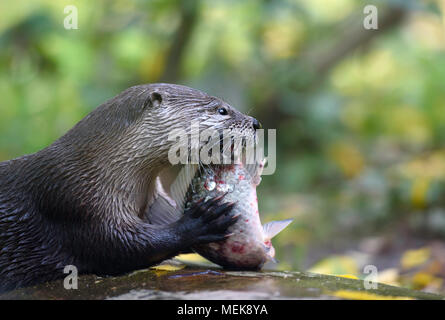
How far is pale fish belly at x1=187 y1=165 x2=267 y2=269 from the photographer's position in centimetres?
218

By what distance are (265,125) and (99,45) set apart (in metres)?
2.08

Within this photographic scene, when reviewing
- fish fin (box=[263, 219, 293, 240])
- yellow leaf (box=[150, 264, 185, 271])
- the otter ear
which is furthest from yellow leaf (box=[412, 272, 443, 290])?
the otter ear

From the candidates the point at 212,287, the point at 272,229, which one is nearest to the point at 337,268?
the point at 272,229

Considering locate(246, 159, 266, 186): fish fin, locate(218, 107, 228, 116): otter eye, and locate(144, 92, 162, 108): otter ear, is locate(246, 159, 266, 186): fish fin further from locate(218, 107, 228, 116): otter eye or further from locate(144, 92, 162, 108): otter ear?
locate(144, 92, 162, 108): otter ear

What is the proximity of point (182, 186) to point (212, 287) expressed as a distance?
54cm

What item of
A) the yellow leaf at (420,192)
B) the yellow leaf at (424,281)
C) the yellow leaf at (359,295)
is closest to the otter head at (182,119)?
the yellow leaf at (359,295)

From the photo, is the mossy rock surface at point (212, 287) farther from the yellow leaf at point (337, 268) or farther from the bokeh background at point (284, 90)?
the bokeh background at point (284, 90)

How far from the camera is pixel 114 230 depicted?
7.01 ft

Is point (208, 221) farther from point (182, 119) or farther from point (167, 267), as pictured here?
point (182, 119)

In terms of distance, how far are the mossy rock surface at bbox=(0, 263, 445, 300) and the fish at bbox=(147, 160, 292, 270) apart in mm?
59

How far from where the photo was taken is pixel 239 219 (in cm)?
218

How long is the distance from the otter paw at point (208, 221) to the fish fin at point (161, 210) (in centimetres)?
20

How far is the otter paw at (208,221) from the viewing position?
2.13 meters
